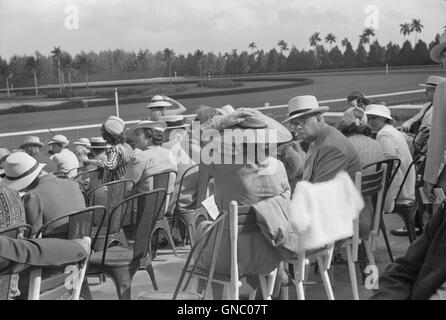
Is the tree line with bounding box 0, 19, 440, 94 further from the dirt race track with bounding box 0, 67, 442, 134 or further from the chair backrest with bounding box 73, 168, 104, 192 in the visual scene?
the chair backrest with bounding box 73, 168, 104, 192

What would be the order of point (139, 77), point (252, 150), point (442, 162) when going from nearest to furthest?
1. point (252, 150)
2. point (442, 162)
3. point (139, 77)

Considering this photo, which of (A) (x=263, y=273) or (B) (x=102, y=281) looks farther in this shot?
(B) (x=102, y=281)

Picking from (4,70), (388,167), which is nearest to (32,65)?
(4,70)

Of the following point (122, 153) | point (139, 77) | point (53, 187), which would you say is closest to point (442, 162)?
point (53, 187)

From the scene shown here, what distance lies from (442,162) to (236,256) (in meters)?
1.51

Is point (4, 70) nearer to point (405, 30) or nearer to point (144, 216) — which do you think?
point (405, 30)

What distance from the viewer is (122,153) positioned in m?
5.80

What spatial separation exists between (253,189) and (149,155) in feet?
6.61

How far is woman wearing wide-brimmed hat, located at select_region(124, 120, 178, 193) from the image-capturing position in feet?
16.2

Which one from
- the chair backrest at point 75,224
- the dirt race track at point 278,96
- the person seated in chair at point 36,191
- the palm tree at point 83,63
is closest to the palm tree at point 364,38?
the dirt race track at point 278,96

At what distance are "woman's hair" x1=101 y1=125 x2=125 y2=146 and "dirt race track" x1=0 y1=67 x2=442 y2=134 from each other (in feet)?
18.7

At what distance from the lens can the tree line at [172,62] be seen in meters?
9.21

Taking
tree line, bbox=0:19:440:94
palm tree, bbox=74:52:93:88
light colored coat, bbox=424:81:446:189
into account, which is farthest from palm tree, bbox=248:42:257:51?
light colored coat, bbox=424:81:446:189
